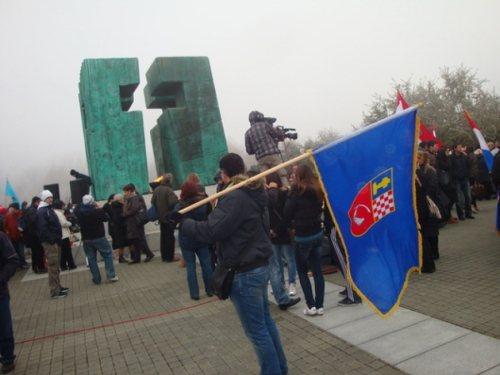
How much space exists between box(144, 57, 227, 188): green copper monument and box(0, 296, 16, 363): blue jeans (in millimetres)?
8923

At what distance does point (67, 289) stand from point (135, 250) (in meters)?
2.57

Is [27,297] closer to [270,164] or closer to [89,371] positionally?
[89,371]

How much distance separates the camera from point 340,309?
550 cm

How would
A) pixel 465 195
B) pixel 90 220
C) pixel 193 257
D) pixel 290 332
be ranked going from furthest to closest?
pixel 465 195, pixel 90 220, pixel 193 257, pixel 290 332

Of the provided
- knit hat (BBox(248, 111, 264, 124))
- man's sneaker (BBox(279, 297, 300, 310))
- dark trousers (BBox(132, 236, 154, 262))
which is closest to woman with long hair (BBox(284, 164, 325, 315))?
man's sneaker (BBox(279, 297, 300, 310))

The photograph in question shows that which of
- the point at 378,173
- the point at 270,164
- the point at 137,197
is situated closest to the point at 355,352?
the point at 378,173

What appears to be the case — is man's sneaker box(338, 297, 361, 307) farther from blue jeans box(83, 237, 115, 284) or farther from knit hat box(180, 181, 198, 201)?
blue jeans box(83, 237, 115, 284)

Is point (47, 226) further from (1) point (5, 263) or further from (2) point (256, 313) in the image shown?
(2) point (256, 313)

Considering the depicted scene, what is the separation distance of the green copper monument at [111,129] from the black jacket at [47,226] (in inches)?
192

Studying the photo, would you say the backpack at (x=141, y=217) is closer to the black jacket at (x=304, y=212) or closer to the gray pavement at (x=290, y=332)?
the gray pavement at (x=290, y=332)

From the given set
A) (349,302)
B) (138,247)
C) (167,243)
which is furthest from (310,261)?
(138,247)

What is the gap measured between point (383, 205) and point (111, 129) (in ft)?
35.2

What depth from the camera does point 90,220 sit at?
8523 mm

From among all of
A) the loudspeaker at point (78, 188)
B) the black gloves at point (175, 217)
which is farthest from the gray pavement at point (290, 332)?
the loudspeaker at point (78, 188)
